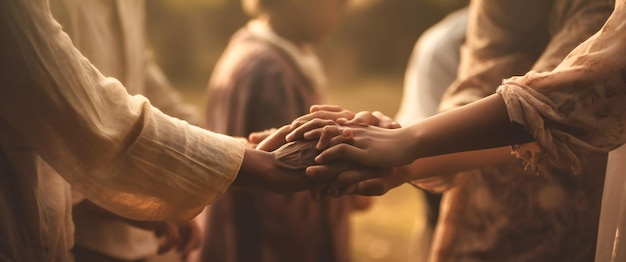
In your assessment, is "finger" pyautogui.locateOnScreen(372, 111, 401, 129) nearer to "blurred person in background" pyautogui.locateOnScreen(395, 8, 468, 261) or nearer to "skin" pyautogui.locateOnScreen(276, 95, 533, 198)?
"skin" pyautogui.locateOnScreen(276, 95, 533, 198)

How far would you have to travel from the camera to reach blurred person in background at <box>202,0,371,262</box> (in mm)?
2588

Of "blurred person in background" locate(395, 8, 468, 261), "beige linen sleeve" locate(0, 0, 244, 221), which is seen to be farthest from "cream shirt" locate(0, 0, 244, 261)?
"blurred person in background" locate(395, 8, 468, 261)

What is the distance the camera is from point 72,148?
4.38ft

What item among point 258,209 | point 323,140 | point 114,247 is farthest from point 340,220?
point 323,140

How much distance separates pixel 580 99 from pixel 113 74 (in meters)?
0.94

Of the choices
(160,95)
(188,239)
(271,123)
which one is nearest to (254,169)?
(188,239)

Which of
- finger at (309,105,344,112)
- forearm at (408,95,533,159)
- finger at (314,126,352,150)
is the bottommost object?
finger at (314,126,352,150)

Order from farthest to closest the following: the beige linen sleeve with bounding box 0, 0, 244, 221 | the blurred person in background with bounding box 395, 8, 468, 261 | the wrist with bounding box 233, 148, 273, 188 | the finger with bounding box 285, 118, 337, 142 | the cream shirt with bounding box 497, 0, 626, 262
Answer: the blurred person in background with bounding box 395, 8, 468, 261, the finger with bounding box 285, 118, 337, 142, the wrist with bounding box 233, 148, 273, 188, the cream shirt with bounding box 497, 0, 626, 262, the beige linen sleeve with bounding box 0, 0, 244, 221

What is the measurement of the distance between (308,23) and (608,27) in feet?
4.81

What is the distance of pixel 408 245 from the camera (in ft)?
15.4

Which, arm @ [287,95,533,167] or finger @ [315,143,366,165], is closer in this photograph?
arm @ [287,95,533,167]

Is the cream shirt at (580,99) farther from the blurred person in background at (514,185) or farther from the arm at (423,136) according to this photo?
the blurred person in background at (514,185)

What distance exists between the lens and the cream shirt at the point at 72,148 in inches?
50.5

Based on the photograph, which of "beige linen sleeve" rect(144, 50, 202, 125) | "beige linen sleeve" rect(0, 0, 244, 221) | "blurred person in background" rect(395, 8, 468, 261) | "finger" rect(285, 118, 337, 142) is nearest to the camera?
"beige linen sleeve" rect(0, 0, 244, 221)
